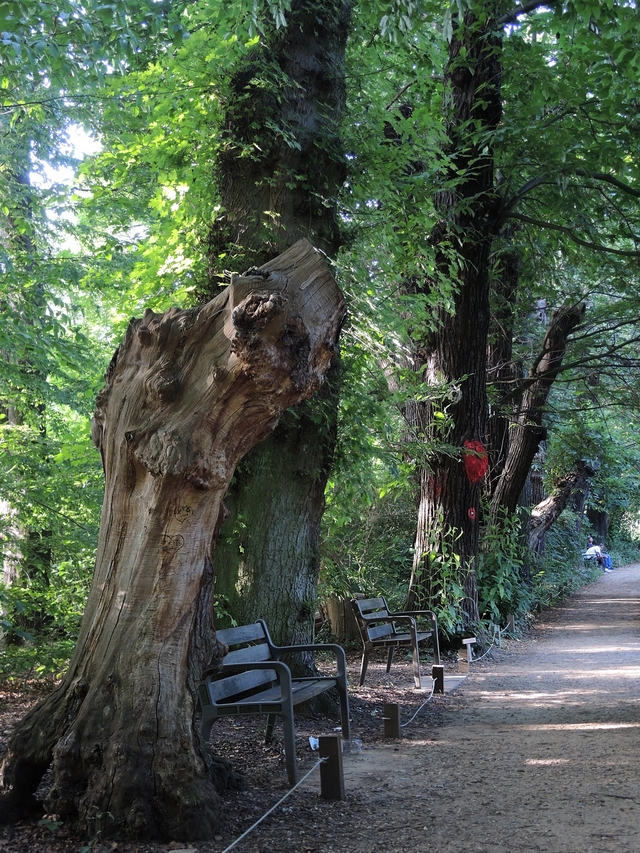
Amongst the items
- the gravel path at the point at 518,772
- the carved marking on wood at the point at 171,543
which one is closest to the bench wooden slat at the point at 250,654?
the gravel path at the point at 518,772

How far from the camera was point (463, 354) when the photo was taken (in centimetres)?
1210

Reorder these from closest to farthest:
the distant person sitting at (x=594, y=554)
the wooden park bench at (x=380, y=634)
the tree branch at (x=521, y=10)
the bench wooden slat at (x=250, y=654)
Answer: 1. the bench wooden slat at (x=250, y=654)
2. the wooden park bench at (x=380, y=634)
3. the tree branch at (x=521, y=10)
4. the distant person sitting at (x=594, y=554)

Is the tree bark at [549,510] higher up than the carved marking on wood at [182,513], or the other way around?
the tree bark at [549,510]

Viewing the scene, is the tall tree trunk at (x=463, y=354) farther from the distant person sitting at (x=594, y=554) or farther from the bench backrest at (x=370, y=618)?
the distant person sitting at (x=594, y=554)

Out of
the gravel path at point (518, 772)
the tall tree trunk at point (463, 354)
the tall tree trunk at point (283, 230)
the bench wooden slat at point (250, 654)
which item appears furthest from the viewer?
the tall tree trunk at point (463, 354)

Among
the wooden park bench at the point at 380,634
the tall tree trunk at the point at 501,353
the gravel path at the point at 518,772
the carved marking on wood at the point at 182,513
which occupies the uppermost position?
the tall tree trunk at the point at 501,353

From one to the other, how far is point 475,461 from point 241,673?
6.89 m

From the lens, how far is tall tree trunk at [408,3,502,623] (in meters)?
11.8

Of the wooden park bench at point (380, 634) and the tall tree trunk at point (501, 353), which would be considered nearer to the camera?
the wooden park bench at point (380, 634)

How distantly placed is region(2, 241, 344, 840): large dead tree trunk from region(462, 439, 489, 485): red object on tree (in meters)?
7.56

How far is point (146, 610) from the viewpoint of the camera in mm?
4320

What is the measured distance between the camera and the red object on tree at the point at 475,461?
11.9m

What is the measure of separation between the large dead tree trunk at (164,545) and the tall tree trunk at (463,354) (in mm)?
7509

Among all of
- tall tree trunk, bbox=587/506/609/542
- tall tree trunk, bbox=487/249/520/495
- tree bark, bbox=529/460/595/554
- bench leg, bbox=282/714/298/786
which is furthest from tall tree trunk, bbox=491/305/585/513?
tall tree trunk, bbox=587/506/609/542
